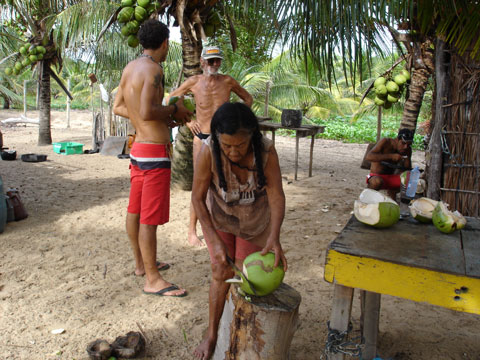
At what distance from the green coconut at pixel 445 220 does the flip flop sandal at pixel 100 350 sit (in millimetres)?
1887

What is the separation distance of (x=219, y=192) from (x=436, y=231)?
44.4 inches

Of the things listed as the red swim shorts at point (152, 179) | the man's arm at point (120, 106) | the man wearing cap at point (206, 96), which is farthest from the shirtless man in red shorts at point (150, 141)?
the man wearing cap at point (206, 96)

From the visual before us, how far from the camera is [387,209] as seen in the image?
204 centimetres

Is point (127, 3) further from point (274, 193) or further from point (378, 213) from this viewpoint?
point (378, 213)

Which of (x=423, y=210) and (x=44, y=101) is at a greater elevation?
(x=44, y=101)

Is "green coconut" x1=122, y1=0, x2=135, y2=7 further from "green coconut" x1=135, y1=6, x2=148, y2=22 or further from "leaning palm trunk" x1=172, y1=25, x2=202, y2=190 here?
"leaning palm trunk" x1=172, y1=25, x2=202, y2=190

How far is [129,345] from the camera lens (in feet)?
8.06

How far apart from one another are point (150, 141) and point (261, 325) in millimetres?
1630

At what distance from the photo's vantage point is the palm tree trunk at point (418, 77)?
20.0 feet

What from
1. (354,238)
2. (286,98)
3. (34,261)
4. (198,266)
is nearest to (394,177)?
(198,266)

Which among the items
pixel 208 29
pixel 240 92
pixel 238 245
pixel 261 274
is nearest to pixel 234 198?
pixel 238 245

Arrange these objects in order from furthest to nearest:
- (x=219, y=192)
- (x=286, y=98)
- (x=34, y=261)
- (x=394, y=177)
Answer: (x=286, y=98)
(x=394, y=177)
(x=34, y=261)
(x=219, y=192)

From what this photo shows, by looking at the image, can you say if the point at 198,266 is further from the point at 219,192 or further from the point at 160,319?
the point at 219,192

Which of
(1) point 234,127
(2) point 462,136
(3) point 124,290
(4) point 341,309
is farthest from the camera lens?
(2) point 462,136
